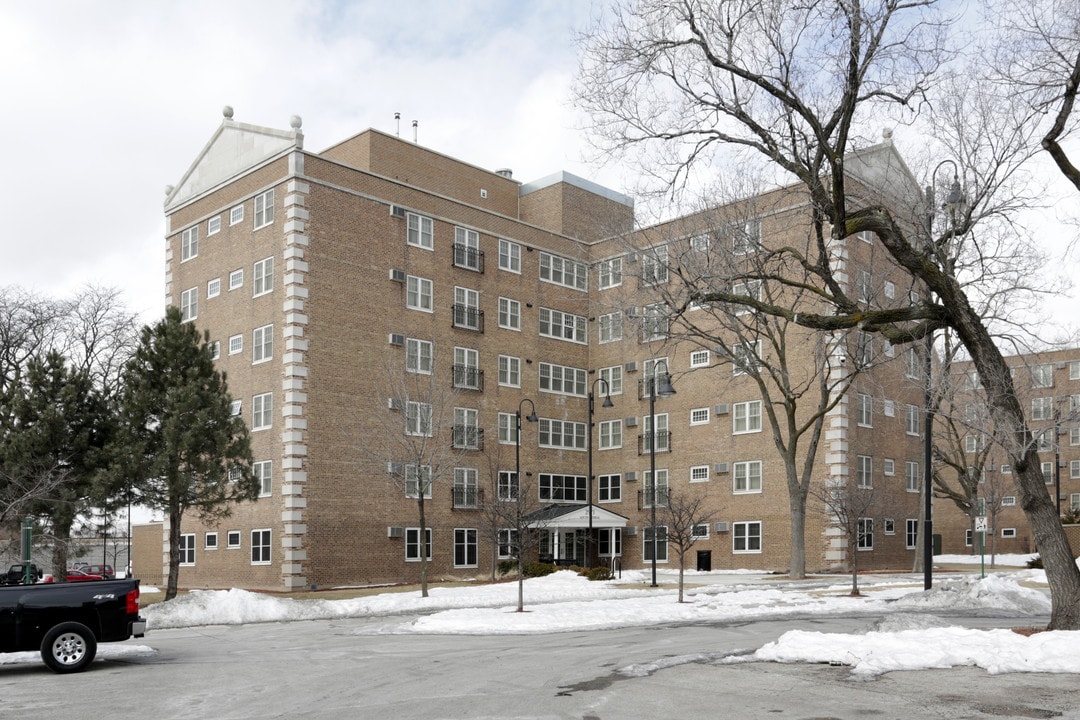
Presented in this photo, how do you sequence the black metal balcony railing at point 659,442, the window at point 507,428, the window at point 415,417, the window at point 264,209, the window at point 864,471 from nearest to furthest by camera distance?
1. the window at point 415,417
2. the window at point 264,209
3. the window at point 864,471
4. the window at point 507,428
5. the black metal balcony railing at point 659,442

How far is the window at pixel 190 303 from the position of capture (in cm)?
4584

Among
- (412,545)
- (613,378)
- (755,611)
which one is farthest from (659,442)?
(755,611)

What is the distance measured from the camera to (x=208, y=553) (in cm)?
4241

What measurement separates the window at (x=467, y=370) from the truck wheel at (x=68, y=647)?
2940 centimetres

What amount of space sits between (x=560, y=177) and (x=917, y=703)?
4413 cm

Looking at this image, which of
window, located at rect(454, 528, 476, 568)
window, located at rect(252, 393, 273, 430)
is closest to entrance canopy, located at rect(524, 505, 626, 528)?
window, located at rect(454, 528, 476, 568)

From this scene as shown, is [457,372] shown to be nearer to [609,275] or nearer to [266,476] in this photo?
[266,476]

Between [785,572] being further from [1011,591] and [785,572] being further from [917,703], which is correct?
[917,703]

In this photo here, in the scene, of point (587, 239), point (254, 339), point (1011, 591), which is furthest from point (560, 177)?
point (1011, 591)

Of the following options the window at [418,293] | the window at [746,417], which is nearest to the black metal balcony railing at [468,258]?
the window at [418,293]

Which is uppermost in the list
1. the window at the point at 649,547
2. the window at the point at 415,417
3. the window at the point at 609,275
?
the window at the point at 609,275

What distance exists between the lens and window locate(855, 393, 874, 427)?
146 ft

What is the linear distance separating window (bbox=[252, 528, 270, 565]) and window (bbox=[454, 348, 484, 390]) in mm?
10134

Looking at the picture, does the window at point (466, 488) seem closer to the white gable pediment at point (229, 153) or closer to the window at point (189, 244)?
the white gable pediment at point (229, 153)
